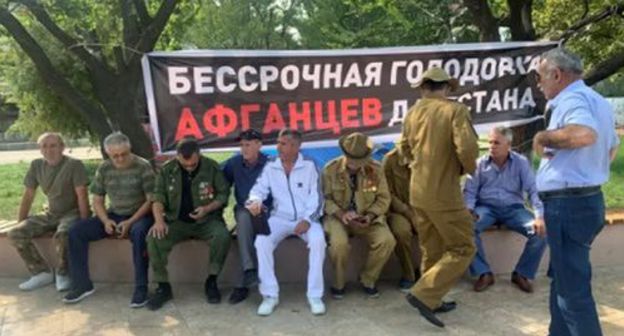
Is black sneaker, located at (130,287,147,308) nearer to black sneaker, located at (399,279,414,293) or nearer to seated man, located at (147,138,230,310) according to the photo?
seated man, located at (147,138,230,310)

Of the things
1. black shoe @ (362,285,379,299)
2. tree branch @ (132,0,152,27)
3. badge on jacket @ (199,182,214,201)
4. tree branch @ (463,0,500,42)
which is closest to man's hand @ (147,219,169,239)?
badge on jacket @ (199,182,214,201)

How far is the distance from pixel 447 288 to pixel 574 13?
40.1ft

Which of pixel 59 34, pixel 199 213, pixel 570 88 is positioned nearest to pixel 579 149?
pixel 570 88

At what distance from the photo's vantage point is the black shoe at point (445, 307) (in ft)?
14.5

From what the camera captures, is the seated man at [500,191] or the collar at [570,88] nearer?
the collar at [570,88]

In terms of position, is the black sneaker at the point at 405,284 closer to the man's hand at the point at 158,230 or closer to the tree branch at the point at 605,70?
the man's hand at the point at 158,230

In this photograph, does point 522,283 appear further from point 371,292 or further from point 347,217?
point 347,217

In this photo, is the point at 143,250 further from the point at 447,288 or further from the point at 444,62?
the point at 444,62

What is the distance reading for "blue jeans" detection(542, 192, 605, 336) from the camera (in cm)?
319

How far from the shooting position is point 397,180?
16.9ft

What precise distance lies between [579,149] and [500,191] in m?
2.04

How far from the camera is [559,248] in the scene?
3256 mm

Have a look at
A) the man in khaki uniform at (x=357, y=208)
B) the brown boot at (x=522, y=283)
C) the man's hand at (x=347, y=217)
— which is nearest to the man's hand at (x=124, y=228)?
the man in khaki uniform at (x=357, y=208)

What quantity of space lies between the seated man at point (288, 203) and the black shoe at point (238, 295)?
0.65 ft
